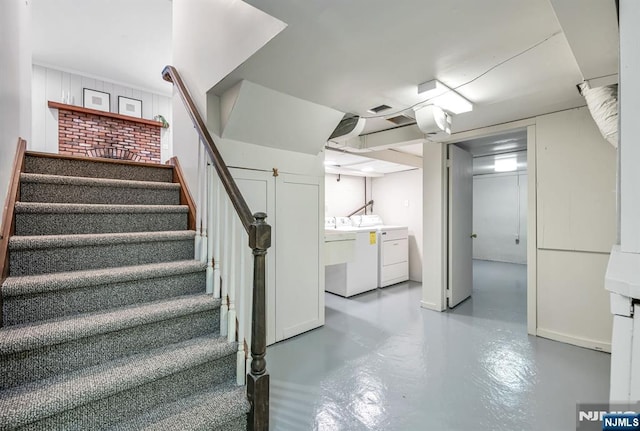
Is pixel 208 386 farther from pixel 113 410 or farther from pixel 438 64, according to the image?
pixel 438 64

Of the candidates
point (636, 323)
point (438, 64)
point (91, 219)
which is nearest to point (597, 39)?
point (438, 64)

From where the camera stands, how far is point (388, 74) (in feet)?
6.66

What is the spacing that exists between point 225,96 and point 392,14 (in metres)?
1.44

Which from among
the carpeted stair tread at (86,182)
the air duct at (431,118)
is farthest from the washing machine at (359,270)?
the carpeted stair tread at (86,182)

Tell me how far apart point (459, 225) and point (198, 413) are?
3.68 meters

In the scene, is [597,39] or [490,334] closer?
[597,39]

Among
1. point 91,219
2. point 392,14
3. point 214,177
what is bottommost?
point 91,219

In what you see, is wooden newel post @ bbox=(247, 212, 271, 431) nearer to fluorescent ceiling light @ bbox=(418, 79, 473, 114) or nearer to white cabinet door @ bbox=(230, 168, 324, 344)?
white cabinet door @ bbox=(230, 168, 324, 344)

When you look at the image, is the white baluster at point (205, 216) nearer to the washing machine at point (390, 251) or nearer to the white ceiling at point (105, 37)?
the white ceiling at point (105, 37)

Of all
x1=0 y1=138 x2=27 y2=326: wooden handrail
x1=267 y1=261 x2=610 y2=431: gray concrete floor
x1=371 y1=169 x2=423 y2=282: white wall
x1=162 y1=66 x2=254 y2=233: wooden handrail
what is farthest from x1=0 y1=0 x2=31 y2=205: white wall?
x1=371 y1=169 x2=423 y2=282: white wall

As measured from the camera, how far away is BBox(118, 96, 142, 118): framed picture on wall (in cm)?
511

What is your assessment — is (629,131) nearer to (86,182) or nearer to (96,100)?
(86,182)

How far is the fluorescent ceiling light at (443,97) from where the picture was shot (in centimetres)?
216

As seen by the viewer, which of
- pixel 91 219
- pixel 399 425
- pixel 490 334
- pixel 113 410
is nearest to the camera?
pixel 113 410
